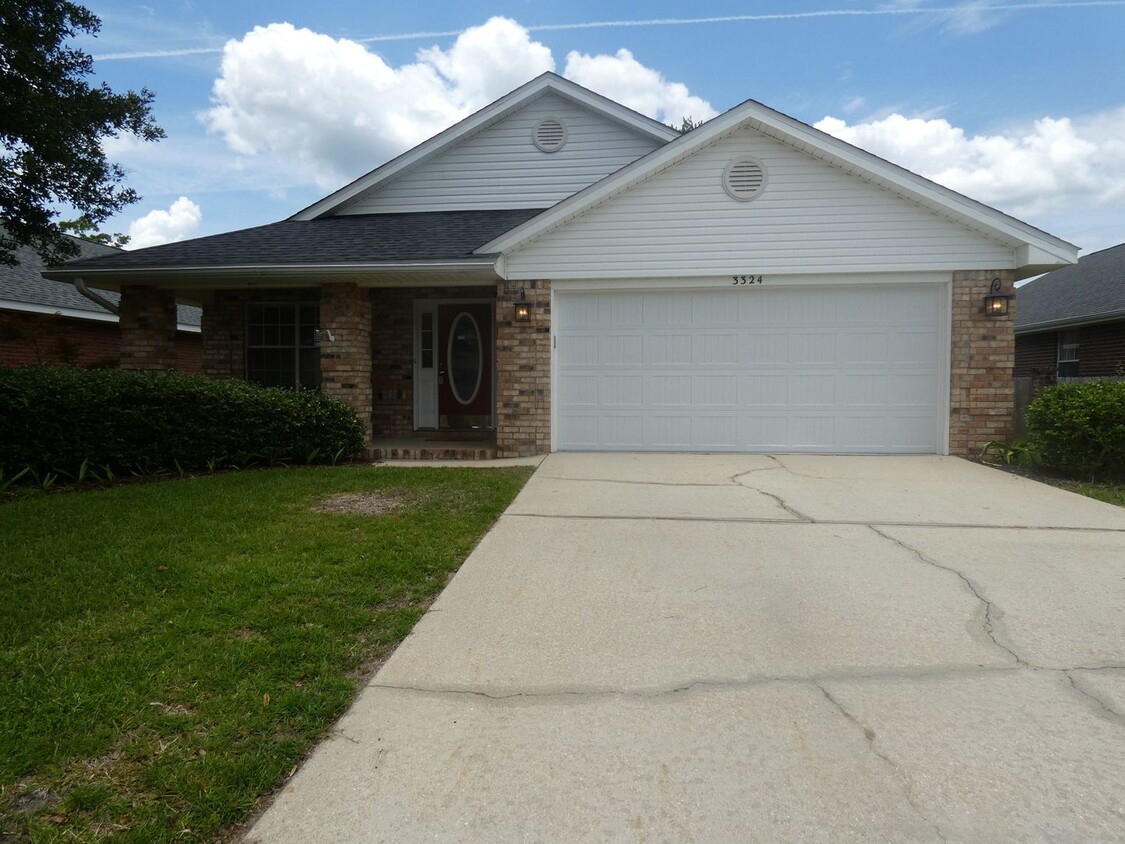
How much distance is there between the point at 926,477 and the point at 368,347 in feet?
24.2

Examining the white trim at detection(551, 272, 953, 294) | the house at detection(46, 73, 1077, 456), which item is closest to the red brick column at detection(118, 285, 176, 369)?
the house at detection(46, 73, 1077, 456)

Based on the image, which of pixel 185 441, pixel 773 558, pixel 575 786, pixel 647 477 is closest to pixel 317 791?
pixel 575 786

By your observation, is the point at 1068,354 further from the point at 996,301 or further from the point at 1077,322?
the point at 996,301

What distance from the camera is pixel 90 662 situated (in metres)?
3.30

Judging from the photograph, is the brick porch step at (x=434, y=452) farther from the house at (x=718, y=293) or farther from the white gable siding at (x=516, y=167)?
the white gable siding at (x=516, y=167)

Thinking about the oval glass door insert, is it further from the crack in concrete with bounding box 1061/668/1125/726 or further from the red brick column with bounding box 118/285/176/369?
the crack in concrete with bounding box 1061/668/1125/726

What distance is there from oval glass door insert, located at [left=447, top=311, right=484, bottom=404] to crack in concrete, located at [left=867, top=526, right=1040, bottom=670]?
7.19m

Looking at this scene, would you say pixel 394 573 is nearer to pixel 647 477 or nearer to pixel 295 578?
pixel 295 578

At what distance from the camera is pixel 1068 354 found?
18.6 metres

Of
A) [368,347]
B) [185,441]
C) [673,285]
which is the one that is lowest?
[185,441]

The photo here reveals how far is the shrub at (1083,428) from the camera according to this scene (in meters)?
7.72

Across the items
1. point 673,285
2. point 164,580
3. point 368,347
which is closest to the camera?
point 164,580

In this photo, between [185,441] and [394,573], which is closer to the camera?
[394,573]

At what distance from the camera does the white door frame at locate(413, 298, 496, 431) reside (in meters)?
11.6
